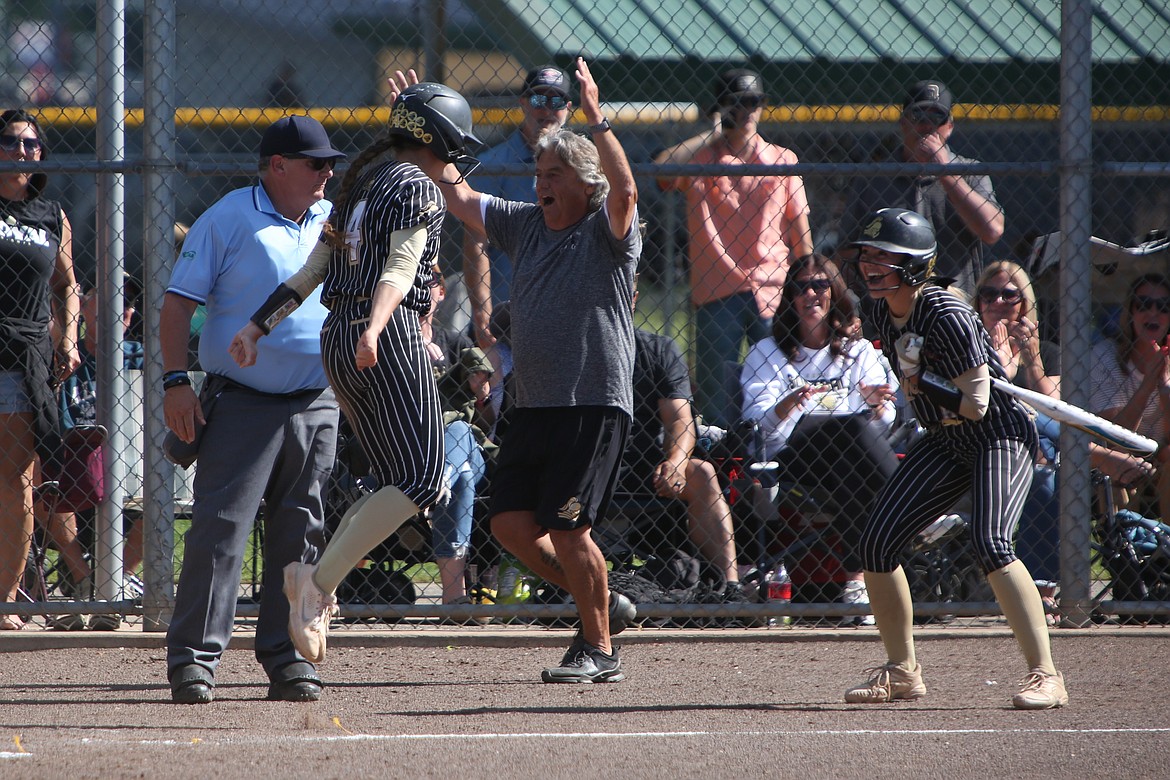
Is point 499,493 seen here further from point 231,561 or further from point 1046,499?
point 1046,499

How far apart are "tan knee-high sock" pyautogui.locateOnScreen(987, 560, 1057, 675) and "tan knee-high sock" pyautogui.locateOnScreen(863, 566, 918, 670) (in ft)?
1.03

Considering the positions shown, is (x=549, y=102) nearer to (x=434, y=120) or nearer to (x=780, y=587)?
(x=434, y=120)

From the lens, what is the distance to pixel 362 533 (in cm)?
420

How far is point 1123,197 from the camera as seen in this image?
8727 mm

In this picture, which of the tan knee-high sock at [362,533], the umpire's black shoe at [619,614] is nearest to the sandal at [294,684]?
the tan knee-high sock at [362,533]

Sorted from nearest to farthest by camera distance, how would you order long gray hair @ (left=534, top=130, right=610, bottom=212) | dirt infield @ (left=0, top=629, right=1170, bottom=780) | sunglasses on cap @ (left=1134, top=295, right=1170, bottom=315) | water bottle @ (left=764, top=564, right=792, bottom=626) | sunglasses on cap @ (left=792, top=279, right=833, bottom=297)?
dirt infield @ (left=0, top=629, right=1170, bottom=780) < long gray hair @ (left=534, top=130, right=610, bottom=212) < water bottle @ (left=764, top=564, right=792, bottom=626) < sunglasses on cap @ (left=792, top=279, right=833, bottom=297) < sunglasses on cap @ (left=1134, top=295, right=1170, bottom=315)

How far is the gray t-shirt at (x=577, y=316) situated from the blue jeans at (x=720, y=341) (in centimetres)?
205

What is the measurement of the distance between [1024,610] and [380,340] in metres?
2.26

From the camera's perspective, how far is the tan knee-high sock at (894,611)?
477 centimetres

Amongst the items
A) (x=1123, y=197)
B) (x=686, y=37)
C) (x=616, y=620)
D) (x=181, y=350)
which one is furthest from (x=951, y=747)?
(x=1123, y=197)

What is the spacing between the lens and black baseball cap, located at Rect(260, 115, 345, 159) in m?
4.66

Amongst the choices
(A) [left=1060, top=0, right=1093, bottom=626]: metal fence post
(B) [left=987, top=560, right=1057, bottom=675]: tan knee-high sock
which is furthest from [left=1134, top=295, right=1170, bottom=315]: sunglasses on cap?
(B) [left=987, top=560, right=1057, bottom=675]: tan knee-high sock

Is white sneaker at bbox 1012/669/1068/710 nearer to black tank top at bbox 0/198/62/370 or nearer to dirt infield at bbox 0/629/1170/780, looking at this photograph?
dirt infield at bbox 0/629/1170/780

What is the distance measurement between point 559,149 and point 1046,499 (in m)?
3.15
